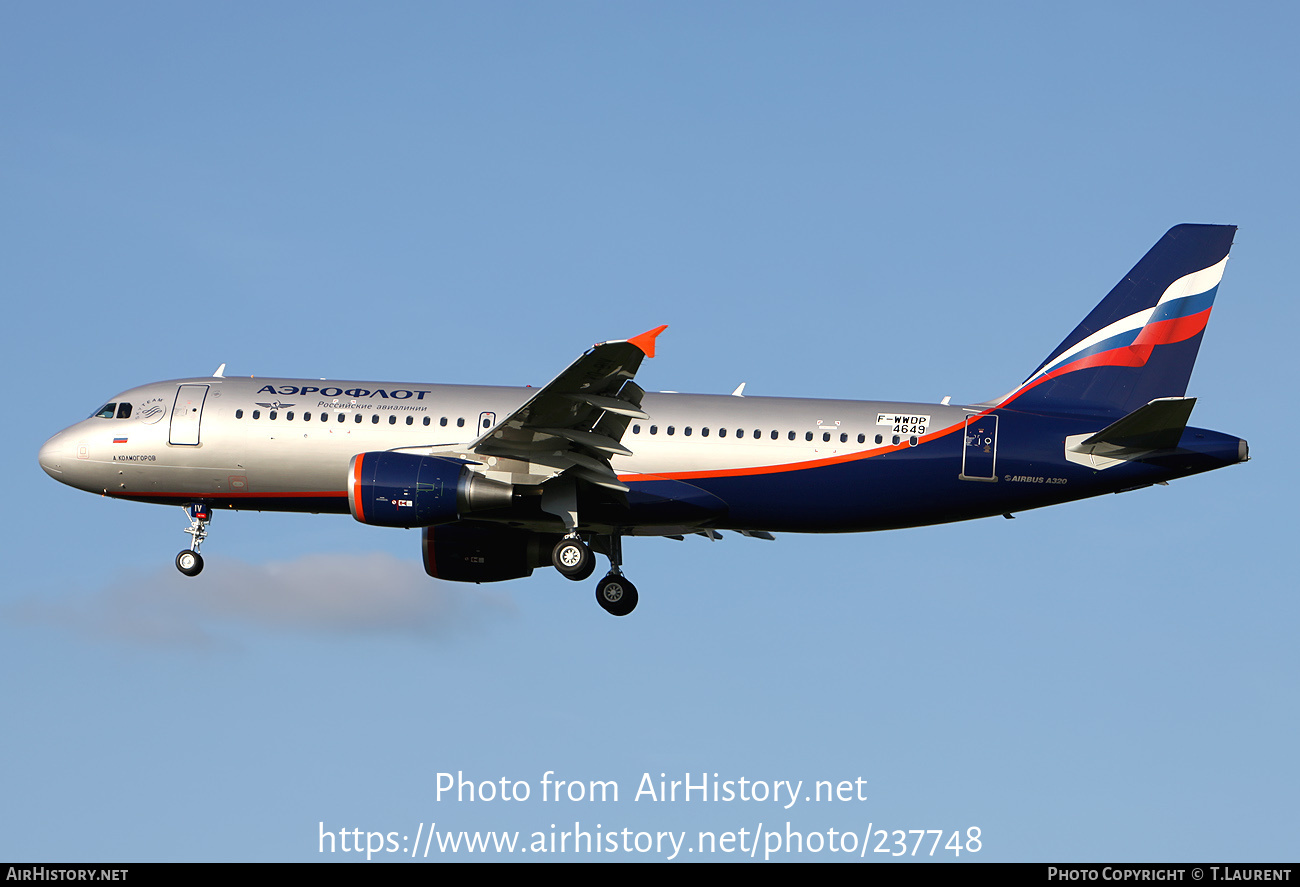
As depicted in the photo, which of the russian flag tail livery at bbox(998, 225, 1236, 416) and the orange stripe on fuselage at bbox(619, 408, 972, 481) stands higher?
the russian flag tail livery at bbox(998, 225, 1236, 416)

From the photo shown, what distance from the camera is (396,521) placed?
37875 millimetres

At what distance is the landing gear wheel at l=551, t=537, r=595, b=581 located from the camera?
1574 inches

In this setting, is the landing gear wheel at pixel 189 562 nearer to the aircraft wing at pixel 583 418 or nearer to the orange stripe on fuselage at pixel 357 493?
the orange stripe on fuselage at pixel 357 493

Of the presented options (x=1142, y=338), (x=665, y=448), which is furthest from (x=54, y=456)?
(x=1142, y=338)

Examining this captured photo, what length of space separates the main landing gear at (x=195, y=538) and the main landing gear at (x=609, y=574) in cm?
932

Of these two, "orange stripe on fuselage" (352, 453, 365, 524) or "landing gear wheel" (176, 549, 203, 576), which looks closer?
"orange stripe on fuselage" (352, 453, 365, 524)

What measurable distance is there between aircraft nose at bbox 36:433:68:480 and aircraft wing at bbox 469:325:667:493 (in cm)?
1234

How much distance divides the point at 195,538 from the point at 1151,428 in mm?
24616

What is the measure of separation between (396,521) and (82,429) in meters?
11.1

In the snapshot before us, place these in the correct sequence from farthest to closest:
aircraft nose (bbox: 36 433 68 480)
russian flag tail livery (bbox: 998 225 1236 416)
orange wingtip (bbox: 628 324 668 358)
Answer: aircraft nose (bbox: 36 433 68 480) < russian flag tail livery (bbox: 998 225 1236 416) < orange wingtip (bbox: 628 324 668 358)

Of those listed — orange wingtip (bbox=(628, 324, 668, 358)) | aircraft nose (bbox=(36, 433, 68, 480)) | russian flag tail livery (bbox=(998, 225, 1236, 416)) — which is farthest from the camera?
aircraft nose (bbox=(36, 433, 68, 480))

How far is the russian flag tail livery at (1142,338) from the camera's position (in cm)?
4125

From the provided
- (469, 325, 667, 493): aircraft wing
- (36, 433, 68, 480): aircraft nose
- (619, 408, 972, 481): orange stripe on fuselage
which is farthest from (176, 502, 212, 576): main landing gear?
(619, 408, 972, 481): orange stripe on fuselage

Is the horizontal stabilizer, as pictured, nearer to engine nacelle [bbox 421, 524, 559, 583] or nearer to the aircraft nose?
engine nacelle [bbox 421, 524, 559, 583]
